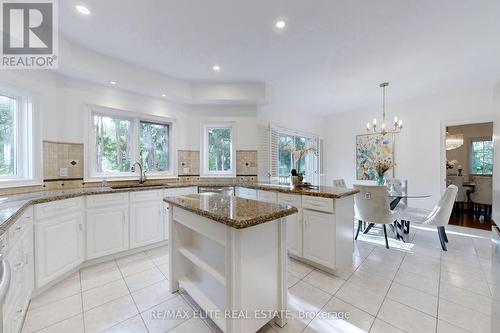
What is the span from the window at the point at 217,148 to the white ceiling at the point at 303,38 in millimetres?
1020

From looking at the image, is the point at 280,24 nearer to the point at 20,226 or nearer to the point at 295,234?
the point at 295,234

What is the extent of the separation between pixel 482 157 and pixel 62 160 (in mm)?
9199

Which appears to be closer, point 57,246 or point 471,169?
point 57,246

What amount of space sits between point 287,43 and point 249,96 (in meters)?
1.25

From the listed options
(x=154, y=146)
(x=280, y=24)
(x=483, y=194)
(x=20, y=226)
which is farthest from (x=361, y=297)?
(x=483, y=194)

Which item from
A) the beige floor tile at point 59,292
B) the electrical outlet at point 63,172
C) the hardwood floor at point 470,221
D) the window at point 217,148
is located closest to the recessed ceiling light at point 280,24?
the window at point 217,148

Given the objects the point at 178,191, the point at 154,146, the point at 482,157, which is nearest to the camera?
the point at 178,191

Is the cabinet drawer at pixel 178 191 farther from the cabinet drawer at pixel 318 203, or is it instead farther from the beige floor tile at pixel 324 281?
the beige floor tile at pixel 324 281

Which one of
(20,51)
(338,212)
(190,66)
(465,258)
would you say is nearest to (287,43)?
(190,66)

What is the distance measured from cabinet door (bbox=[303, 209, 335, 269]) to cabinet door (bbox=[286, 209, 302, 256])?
7cm

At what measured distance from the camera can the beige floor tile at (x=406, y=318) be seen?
1.52 meters

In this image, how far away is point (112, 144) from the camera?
3248 mm

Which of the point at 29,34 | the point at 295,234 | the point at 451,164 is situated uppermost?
the point at 29,34

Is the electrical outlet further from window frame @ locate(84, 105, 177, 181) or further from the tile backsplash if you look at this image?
window frame @ locate(84, 105, 177, 181)
